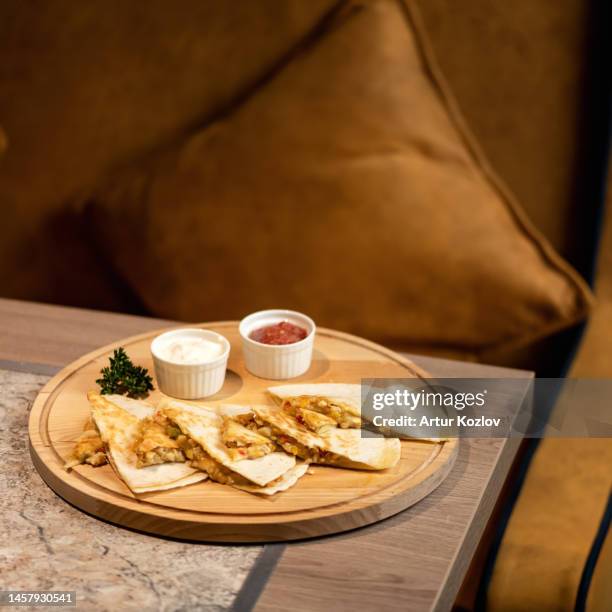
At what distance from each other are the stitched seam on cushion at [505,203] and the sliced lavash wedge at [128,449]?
44.5 inches

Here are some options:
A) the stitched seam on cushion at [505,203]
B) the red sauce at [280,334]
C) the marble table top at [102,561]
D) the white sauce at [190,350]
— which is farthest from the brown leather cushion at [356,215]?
the marble table top at [102,561]

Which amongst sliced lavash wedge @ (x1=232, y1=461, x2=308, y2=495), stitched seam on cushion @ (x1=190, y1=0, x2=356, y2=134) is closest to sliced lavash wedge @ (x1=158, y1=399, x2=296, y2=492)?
sliced lavash wedge @ (x1=232, y1=461, x2=308, y2=495)

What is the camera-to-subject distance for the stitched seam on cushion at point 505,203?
2.22 meters

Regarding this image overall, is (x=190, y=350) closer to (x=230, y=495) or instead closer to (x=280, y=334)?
(x=280, y=334)

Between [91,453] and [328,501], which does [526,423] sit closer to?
[328,501]

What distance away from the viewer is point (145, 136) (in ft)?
8.46

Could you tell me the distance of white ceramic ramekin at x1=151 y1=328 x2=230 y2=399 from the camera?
4.85 ft

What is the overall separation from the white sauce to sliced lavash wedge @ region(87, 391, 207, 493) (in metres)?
0.10

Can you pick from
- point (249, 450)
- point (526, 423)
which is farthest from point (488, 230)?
point (249, 450)

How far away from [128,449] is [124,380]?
0.66ft

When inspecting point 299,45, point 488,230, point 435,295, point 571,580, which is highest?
point 299,45

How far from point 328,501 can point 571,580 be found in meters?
0.69

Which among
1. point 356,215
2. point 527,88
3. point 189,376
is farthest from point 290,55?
point 189,376

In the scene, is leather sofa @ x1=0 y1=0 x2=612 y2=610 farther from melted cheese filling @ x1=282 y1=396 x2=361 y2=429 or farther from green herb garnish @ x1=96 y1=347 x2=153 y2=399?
green herb garnish @ x1=96 y1=347 x2=153 y2=399
